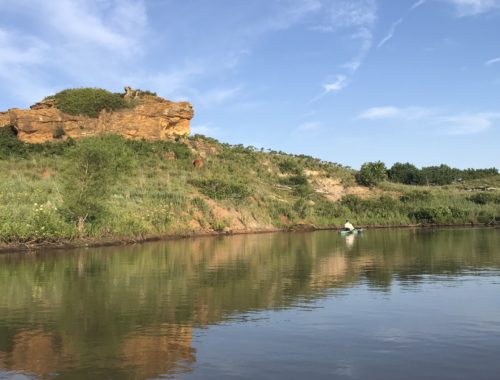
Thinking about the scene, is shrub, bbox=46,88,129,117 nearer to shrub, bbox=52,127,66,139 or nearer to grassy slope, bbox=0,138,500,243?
shrub, bbox=52,127,66,139

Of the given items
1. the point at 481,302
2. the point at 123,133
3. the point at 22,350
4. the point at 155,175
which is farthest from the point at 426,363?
the point at 123,133

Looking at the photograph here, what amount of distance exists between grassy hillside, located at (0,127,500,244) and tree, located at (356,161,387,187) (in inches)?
44.6

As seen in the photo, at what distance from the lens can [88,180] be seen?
33062mm

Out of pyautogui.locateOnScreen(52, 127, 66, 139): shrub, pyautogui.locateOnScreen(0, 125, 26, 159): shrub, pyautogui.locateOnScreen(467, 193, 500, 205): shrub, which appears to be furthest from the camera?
pyautogui.locateOnScreen(467, 193, 500, 205): shrub

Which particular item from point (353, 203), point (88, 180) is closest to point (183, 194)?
point (88, 180)

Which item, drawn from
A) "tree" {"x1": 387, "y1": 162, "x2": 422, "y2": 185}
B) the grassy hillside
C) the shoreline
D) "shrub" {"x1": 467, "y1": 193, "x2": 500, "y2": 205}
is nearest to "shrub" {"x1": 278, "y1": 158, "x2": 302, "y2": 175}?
the grassy hillside

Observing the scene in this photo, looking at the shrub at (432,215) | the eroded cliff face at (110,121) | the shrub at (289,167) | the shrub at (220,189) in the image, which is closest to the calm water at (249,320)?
the shrub at (220,189)

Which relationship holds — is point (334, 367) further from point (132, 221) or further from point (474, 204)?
point (474, 204)

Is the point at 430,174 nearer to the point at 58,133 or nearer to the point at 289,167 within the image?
the point at 289,167

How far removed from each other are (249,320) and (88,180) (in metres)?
23.5

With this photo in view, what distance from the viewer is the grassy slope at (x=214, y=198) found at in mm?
33438

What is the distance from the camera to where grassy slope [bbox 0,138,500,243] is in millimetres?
33438

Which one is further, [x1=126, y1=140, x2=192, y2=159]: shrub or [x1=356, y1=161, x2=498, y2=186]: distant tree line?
[x1=356, y1=161, x2=498, y2=186]: distant tree line

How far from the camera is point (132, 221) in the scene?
3506 centimetres
